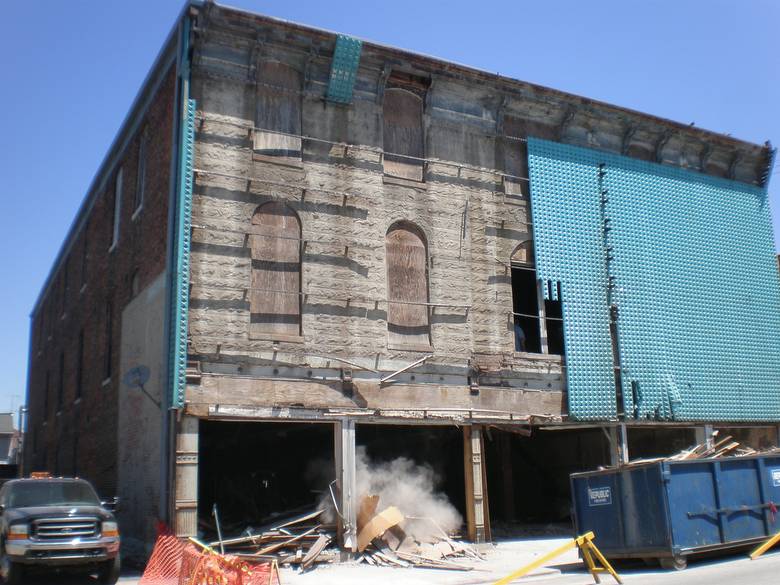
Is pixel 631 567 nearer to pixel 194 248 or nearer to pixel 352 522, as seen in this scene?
pixel 352 522

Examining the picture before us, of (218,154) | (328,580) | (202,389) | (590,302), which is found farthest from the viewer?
(590,302)

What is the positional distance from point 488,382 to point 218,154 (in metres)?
8.29

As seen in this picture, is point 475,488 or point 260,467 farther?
point 260,467

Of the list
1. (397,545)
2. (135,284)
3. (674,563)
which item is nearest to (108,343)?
(135,284)

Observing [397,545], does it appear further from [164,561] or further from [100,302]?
[100,302]

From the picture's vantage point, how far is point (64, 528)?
516 inches

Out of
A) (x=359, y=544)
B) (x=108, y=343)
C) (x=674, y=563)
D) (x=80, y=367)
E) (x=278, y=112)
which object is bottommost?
(x=674, y=563)

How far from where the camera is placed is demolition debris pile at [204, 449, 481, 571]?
15734 mm

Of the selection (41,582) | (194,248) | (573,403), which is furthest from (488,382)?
(41,582)

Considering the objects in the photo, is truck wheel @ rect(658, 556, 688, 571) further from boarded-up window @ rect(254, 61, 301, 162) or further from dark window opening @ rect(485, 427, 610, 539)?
boarded-up window @ rect(254, 61, 301, 162)

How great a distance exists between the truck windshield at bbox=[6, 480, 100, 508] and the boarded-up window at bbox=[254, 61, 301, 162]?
7.95 m

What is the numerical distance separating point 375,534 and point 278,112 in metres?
9.61

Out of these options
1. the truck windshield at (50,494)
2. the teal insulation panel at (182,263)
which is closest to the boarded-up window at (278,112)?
the teal insulation panel at (182,263)

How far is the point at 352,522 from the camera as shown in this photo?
1653cm
